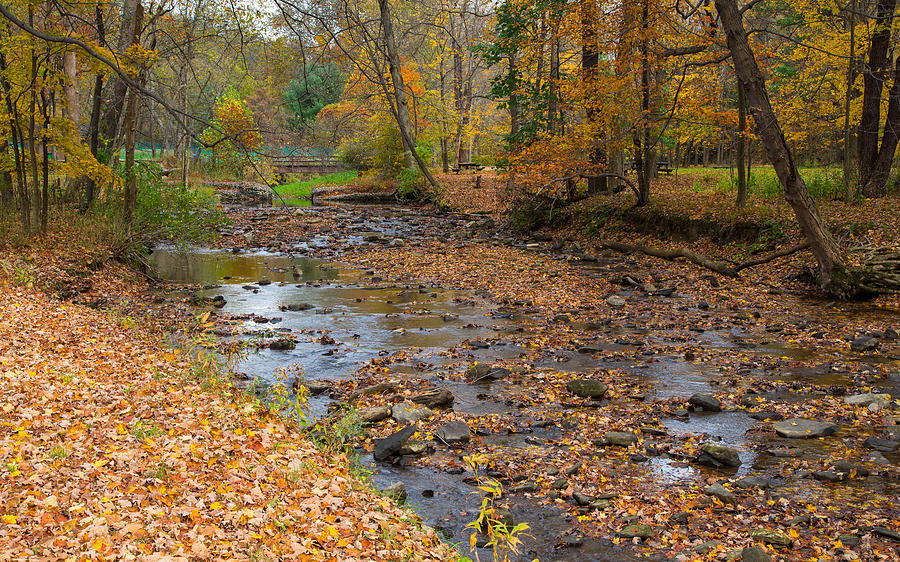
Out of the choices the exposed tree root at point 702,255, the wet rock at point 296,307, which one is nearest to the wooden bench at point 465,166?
the exposed tree root at point 702,255

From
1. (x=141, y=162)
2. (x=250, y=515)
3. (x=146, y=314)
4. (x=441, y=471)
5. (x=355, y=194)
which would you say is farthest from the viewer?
(x=355, y=194)

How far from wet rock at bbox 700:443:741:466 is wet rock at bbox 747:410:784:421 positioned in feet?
3.49

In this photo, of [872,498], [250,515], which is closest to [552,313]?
[872,498]

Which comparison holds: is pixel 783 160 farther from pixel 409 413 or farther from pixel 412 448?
pixel 412 448

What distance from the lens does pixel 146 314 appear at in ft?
35.9

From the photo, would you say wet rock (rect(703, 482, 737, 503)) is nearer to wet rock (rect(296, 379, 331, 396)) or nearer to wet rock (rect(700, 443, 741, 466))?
wet rock (rect(700, 443, 741, 466))

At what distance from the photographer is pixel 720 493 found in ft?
17.3

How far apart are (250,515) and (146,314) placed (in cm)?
795

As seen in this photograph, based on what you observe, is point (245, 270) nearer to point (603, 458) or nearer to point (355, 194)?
point (603, 458)

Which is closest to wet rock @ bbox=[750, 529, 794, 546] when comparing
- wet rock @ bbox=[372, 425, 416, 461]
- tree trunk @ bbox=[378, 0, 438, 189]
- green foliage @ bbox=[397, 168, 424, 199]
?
wet rock @ bbox=[372, 425, 416, 461]

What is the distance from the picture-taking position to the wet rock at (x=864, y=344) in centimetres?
881

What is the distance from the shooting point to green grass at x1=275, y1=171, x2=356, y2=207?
1422 inches

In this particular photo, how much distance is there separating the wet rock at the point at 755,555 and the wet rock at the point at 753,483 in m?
1.08

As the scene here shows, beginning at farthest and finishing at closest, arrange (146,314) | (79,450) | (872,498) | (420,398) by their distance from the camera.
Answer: (146,314)
(420,398)
(872,498)
(79,450)
